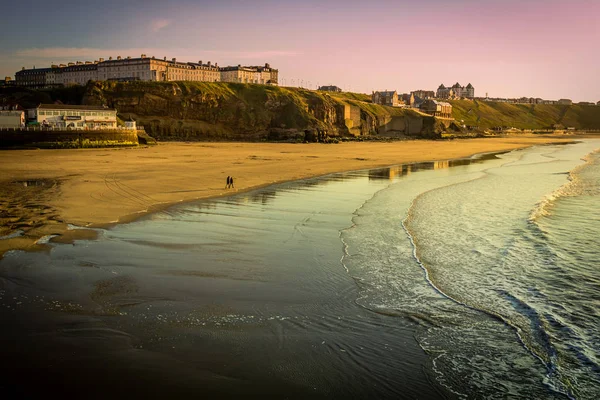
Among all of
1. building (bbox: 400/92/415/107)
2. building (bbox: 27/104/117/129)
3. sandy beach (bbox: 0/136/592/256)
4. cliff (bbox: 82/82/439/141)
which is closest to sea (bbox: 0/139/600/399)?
sandy beach (bbox: 0/136/592/256)

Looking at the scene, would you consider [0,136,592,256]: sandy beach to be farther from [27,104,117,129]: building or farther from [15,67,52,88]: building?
[15,67,52,88]: building

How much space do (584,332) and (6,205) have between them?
19578 millimetres

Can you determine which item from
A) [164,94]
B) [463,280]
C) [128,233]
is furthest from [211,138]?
[463,280]


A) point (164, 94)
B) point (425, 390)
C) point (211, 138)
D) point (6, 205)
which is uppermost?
point (164, 94)

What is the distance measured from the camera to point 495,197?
23.0 meters

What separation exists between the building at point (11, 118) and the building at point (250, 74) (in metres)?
84.7

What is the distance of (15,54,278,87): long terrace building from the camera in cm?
9719

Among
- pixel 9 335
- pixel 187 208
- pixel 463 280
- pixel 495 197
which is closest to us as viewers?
pixel 9 335

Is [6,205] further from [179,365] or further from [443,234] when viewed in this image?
[443,234]

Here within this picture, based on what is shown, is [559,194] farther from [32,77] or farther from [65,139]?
[32,77]

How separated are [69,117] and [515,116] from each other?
594ft

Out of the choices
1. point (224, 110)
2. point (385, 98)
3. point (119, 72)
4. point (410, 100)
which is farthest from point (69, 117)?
point (410, 100)

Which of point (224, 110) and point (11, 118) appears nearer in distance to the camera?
point (11, 118)

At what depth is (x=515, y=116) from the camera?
185m
